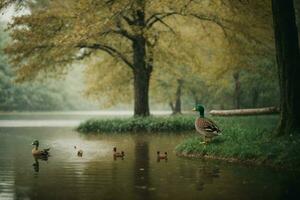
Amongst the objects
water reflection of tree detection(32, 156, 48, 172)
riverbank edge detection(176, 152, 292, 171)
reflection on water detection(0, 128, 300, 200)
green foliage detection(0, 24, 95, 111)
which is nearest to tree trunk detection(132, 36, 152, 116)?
reflection on water detection(0, 128, 300, 200)

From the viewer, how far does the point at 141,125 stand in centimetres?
3453

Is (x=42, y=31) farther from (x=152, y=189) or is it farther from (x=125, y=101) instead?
(x=152, y=189)

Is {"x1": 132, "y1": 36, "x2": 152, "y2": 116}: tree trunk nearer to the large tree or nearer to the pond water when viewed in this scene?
the large tree

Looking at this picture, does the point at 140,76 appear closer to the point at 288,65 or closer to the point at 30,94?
the point at 288,65

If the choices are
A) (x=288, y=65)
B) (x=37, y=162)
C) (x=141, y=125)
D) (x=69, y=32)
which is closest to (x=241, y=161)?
(x=288, y=65)

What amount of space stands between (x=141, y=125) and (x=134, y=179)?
21.0 m

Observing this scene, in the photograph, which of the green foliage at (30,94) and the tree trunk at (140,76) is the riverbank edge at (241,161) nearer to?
the tree trunk at (140,76)

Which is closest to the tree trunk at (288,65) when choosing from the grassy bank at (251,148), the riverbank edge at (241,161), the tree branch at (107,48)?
the grassy bank at (251,148)

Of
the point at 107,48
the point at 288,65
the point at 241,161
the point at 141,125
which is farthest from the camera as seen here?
the point at 107,48

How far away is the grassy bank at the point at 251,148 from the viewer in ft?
50.1

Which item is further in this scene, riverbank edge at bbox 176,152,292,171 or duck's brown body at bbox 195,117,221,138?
duck's brown body at bbox 195,117,221,138

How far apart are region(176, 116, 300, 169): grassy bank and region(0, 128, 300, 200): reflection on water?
0.70m

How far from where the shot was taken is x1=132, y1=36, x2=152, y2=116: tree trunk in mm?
36750

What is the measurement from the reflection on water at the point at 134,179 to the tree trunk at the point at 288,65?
3.03 meters
